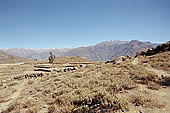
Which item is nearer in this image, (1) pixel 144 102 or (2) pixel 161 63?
(1) pixel 144 102

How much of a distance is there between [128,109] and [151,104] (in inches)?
45.7

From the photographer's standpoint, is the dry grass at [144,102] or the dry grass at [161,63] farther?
the dry grass at [161,63]

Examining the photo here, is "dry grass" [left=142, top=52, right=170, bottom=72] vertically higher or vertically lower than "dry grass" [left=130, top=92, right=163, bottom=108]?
higher

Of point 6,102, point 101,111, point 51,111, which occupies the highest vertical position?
point 101,111

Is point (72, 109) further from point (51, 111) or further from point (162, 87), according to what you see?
point (162, 87)

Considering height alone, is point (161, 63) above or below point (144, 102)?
above

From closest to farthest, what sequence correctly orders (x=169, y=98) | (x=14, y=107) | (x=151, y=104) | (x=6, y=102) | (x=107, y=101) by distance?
1. (x=151, y=104)
2. (x=107, y=101)
3. (x=169, y=98)
4. (x=14, y=107)
5. (x=6, y=102)

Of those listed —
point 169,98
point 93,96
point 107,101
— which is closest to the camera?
point 107,101

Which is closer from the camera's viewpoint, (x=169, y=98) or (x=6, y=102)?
(x=169, y=98)

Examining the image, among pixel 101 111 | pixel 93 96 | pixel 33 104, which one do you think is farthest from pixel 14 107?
pixel 101 111

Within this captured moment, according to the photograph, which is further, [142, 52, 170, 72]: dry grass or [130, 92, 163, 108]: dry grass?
[142, 52, 170, 72]: dry grass

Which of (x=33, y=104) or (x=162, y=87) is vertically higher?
(x=162, y=87)

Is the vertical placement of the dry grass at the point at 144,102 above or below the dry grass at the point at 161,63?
below

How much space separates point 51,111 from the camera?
20.7 ft
